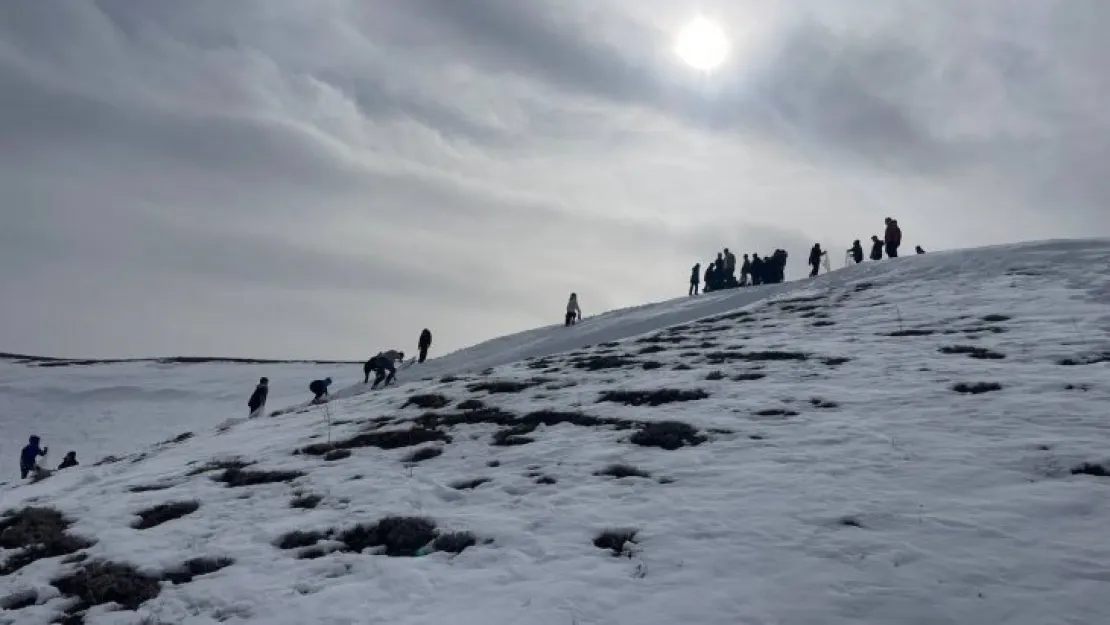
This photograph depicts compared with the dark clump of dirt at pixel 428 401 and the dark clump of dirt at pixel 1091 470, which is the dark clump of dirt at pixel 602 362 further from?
the dark clump of dirt at pixel 1091 470

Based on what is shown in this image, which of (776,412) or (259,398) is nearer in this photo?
(776,412)

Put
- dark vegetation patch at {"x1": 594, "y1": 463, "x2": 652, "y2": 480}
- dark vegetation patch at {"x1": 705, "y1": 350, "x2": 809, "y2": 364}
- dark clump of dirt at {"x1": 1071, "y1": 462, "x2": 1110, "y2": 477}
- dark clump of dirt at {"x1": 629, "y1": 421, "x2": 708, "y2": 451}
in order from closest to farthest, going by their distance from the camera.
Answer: dark clump of dirt at {"x1": 1071, "y1": 462, "x2": 1110, "y2": 477} → dark vegetation patch at {"x1": 594, "y1": 463, "x2": 652, "y2": 480} → dark clump of dirt at {"x1": 629, "y1": 421, "x2": 708, "y2": 451} → dark vegetation patch at {"x1": 705, "y1": 350, "x2": 809, "y2": 364}

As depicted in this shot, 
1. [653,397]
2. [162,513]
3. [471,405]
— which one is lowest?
[162,513]

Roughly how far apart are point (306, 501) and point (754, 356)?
12285mm

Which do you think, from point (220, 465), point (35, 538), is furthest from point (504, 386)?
point (35, 538)

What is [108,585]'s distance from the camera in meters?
8.62

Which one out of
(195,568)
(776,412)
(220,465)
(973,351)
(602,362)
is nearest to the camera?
(195,568)

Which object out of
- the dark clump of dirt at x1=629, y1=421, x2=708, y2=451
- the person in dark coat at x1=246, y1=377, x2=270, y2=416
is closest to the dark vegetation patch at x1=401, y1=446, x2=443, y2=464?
the dark clump of dirt at x1=629, y1=421, x2=708, y2=451

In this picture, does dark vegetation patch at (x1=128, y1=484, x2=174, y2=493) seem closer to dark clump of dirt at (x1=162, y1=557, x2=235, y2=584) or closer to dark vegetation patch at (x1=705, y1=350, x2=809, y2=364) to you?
dark clump of dirt at (x1=162, y1=557, x2=235, y2=584)

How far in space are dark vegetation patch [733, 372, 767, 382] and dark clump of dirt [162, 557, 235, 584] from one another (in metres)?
11.3

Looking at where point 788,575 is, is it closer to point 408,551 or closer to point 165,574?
point 408,551

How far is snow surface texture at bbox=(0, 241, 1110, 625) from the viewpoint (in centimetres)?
722

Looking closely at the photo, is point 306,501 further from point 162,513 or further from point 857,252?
point 857,252

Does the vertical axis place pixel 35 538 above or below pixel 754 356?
below
